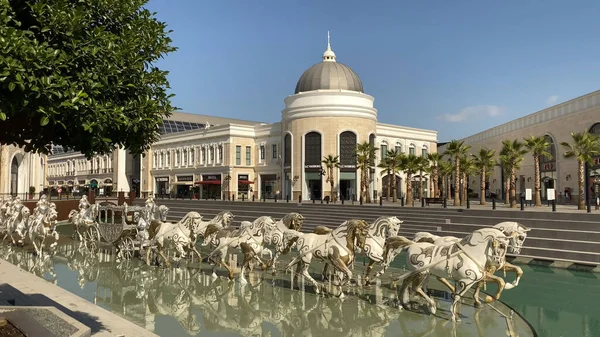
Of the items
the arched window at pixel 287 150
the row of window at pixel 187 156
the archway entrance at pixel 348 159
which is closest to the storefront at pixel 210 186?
the row of window at pixel 187 156

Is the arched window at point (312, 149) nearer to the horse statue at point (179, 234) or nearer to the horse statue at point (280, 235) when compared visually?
the horse statue at point (179, 234)

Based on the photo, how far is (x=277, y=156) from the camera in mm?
58219

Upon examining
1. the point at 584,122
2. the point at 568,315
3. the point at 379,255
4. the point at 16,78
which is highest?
the point at 584,122

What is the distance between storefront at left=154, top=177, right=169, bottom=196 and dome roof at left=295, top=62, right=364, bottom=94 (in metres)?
25.7

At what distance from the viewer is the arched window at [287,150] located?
181ft

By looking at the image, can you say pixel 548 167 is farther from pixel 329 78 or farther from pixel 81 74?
pixel 81 74

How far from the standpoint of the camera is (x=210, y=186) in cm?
6200

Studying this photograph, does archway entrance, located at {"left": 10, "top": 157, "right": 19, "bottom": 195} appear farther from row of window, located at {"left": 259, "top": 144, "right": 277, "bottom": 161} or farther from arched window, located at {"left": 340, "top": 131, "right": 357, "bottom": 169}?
arched window, located at {"left": 340, "top": 131, "right": 357, "bottom": 169}

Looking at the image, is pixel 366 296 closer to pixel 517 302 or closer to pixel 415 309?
pixel 415 309

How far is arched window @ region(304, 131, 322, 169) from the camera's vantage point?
174 feet

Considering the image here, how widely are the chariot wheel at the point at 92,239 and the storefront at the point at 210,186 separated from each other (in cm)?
3829

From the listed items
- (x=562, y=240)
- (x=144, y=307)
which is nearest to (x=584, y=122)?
(x=562, y=240)

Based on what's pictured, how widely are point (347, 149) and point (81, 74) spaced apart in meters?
47.9

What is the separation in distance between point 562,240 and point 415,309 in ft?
34.3
